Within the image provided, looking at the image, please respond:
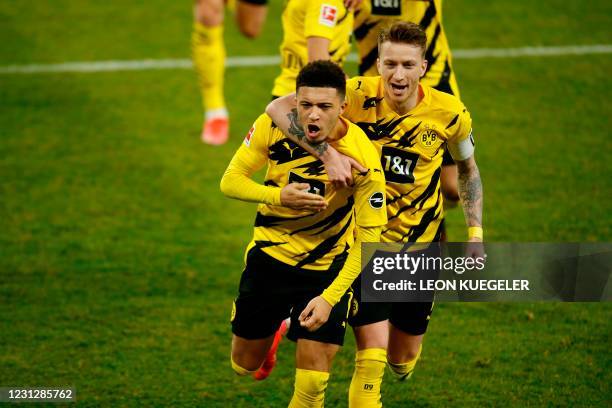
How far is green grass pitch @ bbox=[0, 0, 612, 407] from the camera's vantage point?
6660 millimetres

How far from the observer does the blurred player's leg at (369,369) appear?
5.65 m

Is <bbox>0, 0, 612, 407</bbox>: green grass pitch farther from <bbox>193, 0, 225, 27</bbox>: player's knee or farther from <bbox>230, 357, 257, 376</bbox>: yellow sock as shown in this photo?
<bbox>193, 0, 225, 27</bbox>: player's knee

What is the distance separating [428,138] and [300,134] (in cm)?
74

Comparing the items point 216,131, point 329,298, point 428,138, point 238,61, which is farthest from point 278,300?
point 238,61

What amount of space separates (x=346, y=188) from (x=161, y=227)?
12.5 feet

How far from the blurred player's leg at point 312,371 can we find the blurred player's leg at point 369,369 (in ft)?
0.90

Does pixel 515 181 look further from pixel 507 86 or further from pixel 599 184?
pixel 507 86

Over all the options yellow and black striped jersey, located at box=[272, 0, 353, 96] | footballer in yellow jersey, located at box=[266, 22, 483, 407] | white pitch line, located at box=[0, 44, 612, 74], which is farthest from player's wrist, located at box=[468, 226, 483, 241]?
white pitch line, located at box=[0, 44, 612, 74]

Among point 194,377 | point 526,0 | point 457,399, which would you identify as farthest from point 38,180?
point 526,0

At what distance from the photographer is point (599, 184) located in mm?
9656

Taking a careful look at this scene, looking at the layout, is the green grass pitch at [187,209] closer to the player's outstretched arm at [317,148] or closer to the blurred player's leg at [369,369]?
the blurred player's leg at [369,369]

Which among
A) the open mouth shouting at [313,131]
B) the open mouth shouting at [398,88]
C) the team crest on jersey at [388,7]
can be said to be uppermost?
the open mouth shouting at [398,88]

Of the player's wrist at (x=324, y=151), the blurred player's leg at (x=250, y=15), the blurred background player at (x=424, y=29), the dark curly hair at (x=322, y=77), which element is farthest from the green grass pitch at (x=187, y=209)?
the dark curly hair at (x=322, y=77)

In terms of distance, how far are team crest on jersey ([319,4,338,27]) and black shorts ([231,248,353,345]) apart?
2.15 meters
